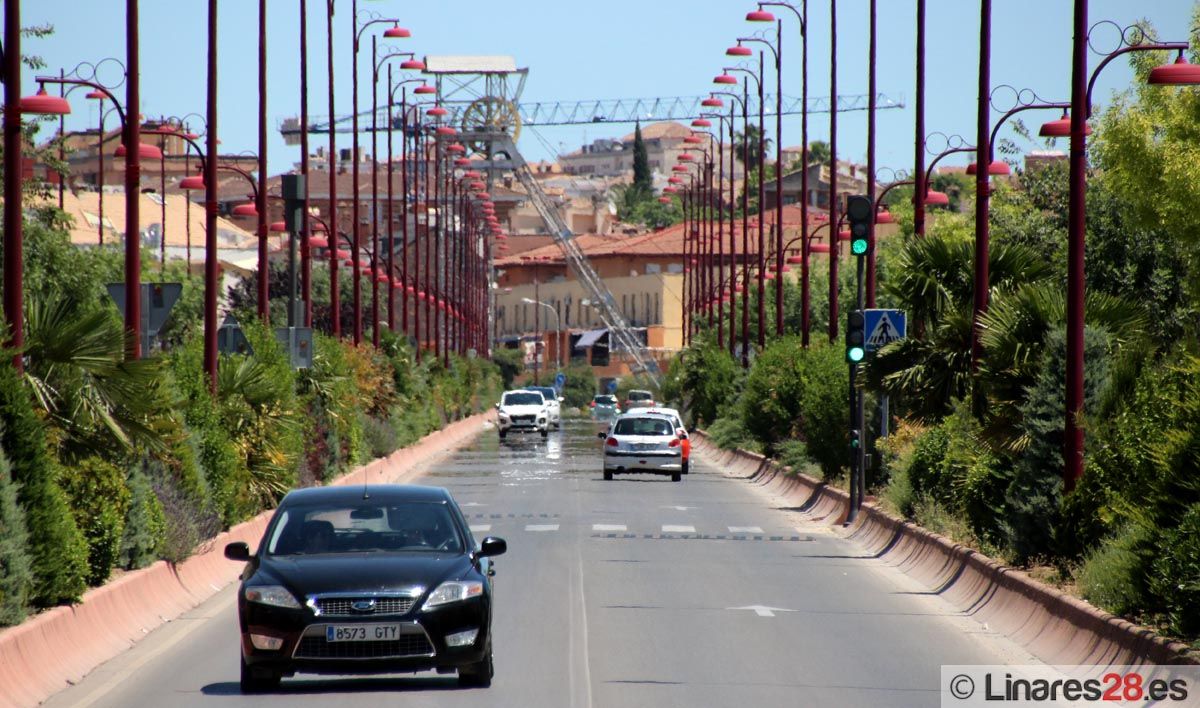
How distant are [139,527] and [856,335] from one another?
1479 cm

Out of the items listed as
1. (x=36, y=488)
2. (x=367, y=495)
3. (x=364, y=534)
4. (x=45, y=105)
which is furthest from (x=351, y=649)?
(x=45, y=105)

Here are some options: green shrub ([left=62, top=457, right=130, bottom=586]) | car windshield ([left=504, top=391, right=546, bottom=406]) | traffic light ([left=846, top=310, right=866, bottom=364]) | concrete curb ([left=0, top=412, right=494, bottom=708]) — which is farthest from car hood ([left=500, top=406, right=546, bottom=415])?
green shrub ([left=62, top=457, right=130, bottom=586])

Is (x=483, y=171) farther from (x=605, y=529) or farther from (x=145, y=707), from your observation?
(x=145, y=707)

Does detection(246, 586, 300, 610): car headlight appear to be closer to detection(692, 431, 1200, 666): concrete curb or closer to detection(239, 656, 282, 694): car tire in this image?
detection(239, 656, 282, 694): car tire

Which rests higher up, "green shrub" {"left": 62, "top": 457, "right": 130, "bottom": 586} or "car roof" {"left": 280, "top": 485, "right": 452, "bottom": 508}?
"car roof" {"left": 280, "top": 485, "right": 452, "bottom": 508}

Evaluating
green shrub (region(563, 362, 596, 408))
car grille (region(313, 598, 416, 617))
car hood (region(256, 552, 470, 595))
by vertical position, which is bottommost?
green shrub (region(563, 362, 596, 408))

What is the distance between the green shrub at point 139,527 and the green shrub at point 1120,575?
8.75 meters

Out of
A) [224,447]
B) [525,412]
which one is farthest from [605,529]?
[525,412]

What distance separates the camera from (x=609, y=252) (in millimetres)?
165000

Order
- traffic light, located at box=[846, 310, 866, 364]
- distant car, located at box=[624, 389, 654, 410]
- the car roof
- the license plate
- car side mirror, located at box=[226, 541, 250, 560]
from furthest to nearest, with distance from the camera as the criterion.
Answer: distant car, located at box=[624, 389, 654, 410], traffic light, located at box=[846, 310, 866, 364], the car roof, car side mirror, located at box=[226, 541, 250, 560], the license plate

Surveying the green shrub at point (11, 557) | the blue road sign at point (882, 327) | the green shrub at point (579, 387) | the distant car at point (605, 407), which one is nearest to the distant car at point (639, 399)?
the distant car at point (605, 407)

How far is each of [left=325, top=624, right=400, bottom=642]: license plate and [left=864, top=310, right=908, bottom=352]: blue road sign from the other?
17862mm

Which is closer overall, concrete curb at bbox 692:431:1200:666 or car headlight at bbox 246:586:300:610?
car headlight at bbox 246:586:300:610

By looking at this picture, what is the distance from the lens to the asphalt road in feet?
43.7
